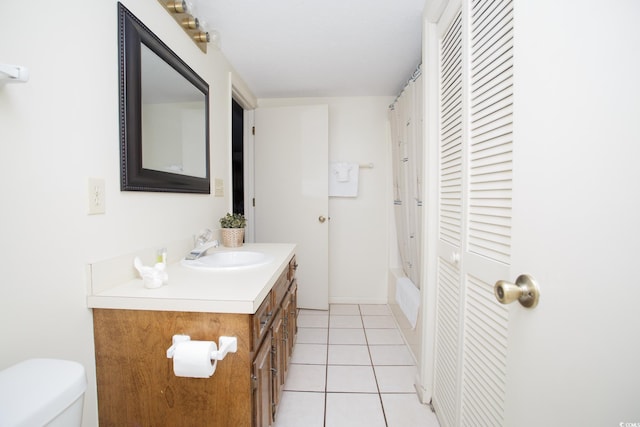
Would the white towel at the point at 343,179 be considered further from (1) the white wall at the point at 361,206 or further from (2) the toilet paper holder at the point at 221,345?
(2) the toilet paper holder at the point at 221,345

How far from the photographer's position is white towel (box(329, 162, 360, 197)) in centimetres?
279

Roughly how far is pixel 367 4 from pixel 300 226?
1875 millimetres

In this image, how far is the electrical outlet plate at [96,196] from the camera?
0.86 metres

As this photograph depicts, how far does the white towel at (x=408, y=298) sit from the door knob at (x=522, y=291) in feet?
4.57

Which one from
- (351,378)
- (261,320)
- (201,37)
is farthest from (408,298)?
(201,37)

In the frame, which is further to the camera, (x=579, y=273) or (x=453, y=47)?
→ (x=453, y=47)

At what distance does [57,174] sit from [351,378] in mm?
1787

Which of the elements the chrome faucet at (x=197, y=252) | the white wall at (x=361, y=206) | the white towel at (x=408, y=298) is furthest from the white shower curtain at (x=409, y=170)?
the chrome faucet at (x=197, y=252)

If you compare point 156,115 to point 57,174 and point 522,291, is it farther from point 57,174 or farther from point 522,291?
point 522,291

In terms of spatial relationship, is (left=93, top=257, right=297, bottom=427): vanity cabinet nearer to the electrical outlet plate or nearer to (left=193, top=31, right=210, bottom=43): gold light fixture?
the electrical outlet plate

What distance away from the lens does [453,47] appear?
46.9 inches

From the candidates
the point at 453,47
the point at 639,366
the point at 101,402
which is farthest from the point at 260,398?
the point at 453,47

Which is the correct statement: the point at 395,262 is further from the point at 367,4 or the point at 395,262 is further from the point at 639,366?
the point at 639,366

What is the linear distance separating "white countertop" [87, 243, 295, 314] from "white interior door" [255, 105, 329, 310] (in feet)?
5.35
